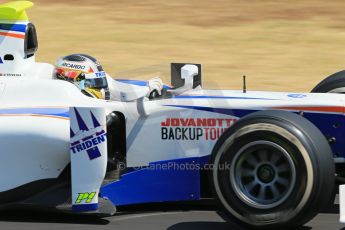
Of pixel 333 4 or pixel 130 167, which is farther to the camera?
pixel 333 4

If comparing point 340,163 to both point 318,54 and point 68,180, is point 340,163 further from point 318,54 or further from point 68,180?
point 318,54

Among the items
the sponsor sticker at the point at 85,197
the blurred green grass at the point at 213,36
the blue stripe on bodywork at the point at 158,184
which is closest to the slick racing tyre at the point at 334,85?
the blue stripe on bodywork at the point at 158,184

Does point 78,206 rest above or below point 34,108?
below

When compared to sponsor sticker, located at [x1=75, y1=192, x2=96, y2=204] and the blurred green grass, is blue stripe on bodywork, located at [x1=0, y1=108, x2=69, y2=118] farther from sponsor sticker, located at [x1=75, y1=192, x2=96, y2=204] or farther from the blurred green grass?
the blurred green grass

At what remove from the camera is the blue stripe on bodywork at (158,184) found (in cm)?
646

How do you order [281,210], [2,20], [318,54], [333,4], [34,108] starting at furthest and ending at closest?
1. [333,4]
2. [318,54]
3. [2,20]
4. [34,108]
5. [281,210]

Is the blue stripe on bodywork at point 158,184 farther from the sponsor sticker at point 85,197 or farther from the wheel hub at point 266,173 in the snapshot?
the wheel hub at point 266,173

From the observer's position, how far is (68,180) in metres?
6.63

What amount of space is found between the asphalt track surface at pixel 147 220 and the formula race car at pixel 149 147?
0.41ft

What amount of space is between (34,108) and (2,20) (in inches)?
54.2

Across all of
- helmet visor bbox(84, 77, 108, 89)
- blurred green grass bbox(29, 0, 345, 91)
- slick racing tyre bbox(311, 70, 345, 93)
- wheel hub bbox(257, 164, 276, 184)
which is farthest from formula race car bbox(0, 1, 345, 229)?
blurred green grass bbox(29, 0, 345, 91)

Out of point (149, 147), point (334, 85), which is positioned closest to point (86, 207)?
point (149, 147)

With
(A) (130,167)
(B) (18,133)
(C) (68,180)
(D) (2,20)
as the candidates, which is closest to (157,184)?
(A) (130,167)

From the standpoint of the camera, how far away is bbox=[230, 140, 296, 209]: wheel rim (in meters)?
5.89
